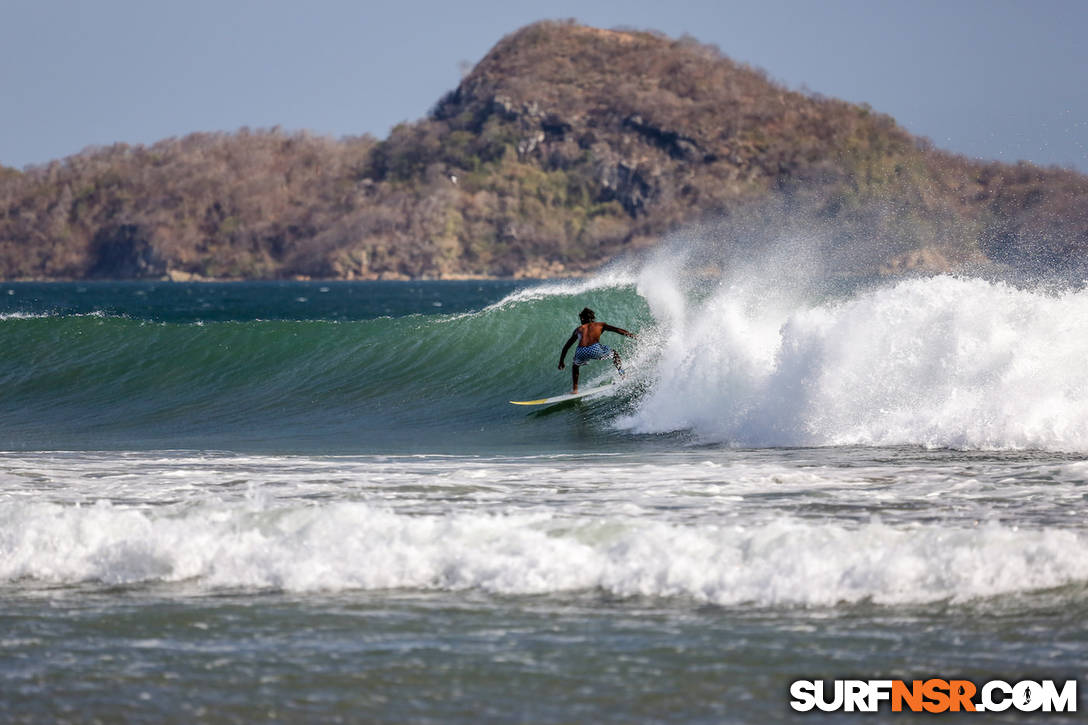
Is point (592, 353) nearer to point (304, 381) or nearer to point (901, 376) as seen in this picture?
point (901, 376)

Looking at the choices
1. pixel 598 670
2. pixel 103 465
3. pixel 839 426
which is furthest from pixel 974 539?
pixel 103 465

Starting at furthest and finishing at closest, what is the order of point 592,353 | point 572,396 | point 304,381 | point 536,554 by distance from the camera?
point 304,381 < point 572,396 < point 592,353 < point 536,554

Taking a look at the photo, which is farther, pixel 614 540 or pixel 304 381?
pixel 304 381

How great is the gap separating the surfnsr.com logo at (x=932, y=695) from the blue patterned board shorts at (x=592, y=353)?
10411mm

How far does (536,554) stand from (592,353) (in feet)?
28.3

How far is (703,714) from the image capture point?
487cm

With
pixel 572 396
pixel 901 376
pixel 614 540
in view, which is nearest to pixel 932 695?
pixel 614 540

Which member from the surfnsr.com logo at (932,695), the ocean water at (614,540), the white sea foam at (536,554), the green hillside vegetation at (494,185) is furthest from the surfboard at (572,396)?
the green hillside vegetation at (494,185)

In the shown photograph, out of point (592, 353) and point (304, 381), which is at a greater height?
point (592, 353)

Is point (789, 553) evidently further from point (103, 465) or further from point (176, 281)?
point (176, 281)

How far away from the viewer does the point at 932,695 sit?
4996 mm

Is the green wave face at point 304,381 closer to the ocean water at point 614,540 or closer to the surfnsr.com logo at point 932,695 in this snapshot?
the ocean water at point 614,540

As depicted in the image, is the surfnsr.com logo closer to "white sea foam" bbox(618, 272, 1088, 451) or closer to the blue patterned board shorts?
"white sea foam" bbox(618, 272, 1088, 451)

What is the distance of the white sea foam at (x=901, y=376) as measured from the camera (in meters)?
11.6
